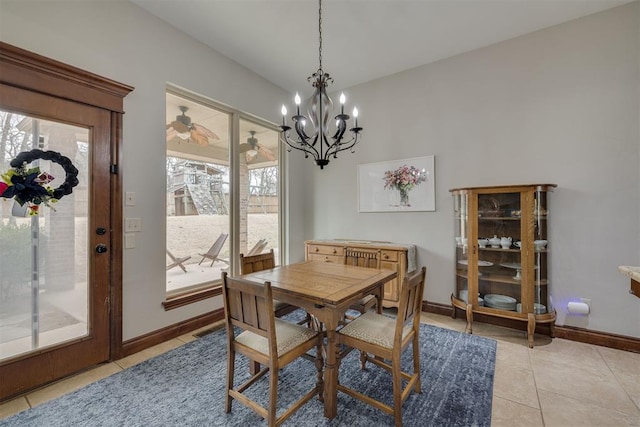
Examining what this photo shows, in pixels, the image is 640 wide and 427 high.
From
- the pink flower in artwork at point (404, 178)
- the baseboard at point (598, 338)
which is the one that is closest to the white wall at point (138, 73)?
the pink flower in artwork at point (404, 178)

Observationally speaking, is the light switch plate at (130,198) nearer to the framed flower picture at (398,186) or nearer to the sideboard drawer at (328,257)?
the sideboard drawer at (328,257)

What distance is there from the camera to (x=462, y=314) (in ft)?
10.4

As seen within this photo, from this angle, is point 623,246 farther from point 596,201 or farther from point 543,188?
point 543,188

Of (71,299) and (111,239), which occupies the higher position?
(111,239)

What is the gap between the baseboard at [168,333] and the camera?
2.40m

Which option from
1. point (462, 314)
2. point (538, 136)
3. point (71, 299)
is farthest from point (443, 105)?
point (71, 299)

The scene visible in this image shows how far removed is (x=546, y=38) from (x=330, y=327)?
355 centimetres

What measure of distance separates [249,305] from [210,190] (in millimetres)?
2063

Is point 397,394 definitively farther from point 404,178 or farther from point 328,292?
point 404,178

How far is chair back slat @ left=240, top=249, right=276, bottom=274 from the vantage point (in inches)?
96.1

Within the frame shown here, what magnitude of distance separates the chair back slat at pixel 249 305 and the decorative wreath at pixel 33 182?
1513mm

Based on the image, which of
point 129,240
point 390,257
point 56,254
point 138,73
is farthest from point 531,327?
point 138,73

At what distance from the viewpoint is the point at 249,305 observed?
1.54 m

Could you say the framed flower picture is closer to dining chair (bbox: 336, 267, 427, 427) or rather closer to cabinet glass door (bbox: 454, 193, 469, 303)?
cabinet glass door (bbox: 454, 193, 469, 303)
